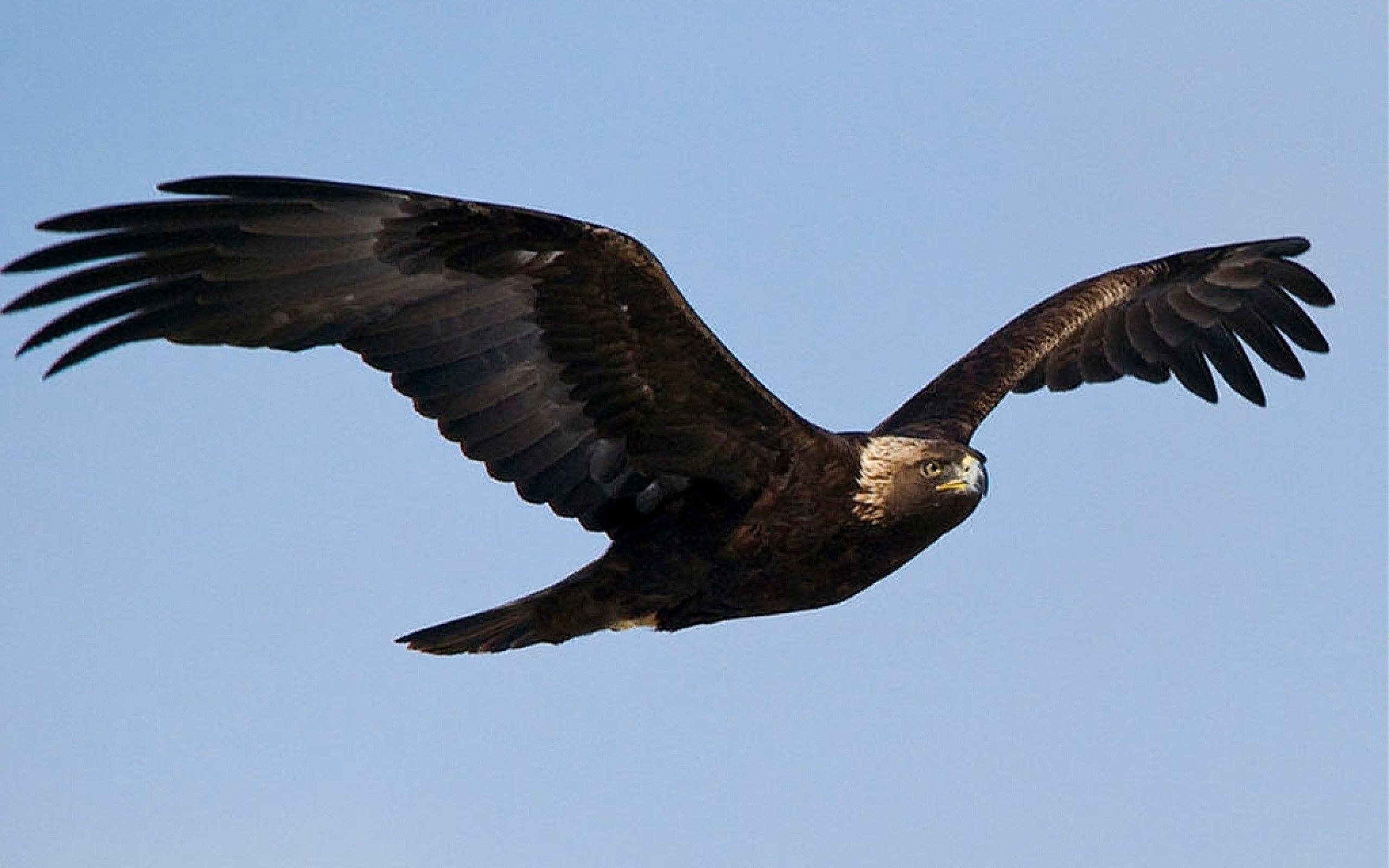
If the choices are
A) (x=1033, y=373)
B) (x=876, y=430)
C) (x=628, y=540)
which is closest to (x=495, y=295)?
(x=628, y=540)

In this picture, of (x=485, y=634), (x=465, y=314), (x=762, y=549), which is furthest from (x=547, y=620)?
(x=465, y=314)

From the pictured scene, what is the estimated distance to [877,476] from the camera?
894 centimetres

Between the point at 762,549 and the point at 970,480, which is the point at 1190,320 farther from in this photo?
the point at 762,549

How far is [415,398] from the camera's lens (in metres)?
8.88

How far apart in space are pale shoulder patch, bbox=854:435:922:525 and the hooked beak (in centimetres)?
18

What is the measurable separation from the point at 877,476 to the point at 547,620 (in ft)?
5.00

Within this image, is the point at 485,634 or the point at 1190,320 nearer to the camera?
the point at 485,634

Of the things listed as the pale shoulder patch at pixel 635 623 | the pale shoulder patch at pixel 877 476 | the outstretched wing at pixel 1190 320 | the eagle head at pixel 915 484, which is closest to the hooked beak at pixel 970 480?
the eagle head at pixel 915 484

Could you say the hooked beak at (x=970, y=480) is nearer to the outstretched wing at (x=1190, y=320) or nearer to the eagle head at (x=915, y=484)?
the eagle head at (x=915, y=484)

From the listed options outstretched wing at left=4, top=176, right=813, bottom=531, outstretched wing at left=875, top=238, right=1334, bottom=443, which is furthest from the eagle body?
outstretched wing at left=875, top=238, right=1334, bottom=443

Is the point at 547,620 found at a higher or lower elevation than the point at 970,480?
lower

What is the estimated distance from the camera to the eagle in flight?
8422mm

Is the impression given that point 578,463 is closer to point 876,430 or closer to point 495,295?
point 495,295

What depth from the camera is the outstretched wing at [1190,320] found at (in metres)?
11.6
